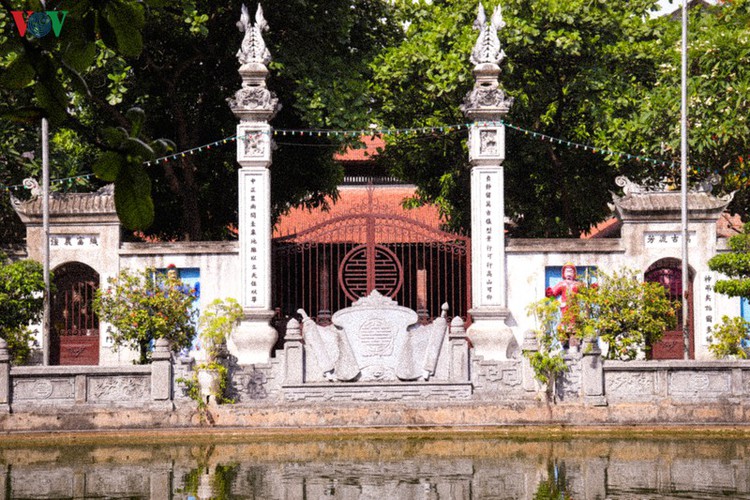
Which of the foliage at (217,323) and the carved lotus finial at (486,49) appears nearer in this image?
the foliage at (217,323)

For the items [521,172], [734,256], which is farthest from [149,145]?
[521,172]

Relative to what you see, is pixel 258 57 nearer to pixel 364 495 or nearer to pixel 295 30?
pixel 295 30

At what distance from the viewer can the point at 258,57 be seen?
64.7ft

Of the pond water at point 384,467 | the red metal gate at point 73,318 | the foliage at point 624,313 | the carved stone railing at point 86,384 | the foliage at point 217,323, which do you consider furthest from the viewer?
the red metal gate at point 73,318

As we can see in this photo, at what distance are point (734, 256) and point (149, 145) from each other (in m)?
16.7

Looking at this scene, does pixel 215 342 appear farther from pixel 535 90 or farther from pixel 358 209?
pixel 358 209

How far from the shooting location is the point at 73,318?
66.8 feet

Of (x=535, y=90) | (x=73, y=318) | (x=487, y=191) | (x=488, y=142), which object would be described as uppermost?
(x=535, y=90)

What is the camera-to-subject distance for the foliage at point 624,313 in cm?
1869

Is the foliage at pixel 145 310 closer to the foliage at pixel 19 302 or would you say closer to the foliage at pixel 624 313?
the foliage at pixel 19 302

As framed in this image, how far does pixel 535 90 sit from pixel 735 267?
8176mm

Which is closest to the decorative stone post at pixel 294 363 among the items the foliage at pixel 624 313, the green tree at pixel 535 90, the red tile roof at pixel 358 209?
the foliage at pixel 624 313

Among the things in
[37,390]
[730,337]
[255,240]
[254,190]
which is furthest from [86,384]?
[730,337]

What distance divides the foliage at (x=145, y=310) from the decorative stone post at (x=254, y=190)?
96 cm
